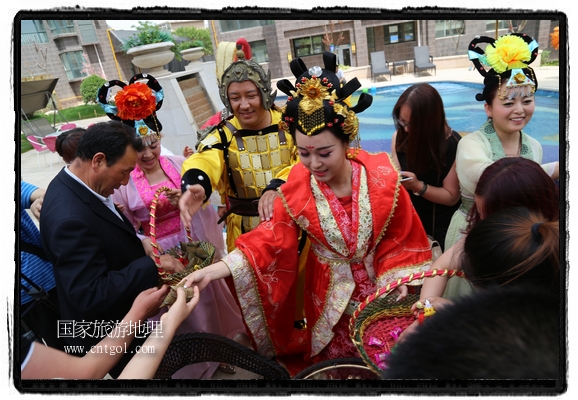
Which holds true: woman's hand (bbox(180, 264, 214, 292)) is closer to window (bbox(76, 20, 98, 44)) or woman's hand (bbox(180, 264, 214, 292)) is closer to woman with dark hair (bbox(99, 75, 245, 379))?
woman with dark hair (bbox(99, 75, 245, 379))

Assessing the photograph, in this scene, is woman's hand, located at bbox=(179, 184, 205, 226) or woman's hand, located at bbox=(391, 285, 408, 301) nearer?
woman's hand, located at bbox=(391, 285, 408, 301)

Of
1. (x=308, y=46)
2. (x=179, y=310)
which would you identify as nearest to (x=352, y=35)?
(x=308, y=46)

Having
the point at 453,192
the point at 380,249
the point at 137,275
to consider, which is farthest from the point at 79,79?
the point at 453,192

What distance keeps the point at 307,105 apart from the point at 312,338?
3.62ft

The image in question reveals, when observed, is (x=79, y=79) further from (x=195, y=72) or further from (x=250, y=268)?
(x=195, y=72)

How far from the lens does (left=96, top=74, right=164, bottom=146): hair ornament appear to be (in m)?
1.97

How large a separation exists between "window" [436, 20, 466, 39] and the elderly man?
3.90 ft

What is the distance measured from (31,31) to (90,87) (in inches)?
36.8

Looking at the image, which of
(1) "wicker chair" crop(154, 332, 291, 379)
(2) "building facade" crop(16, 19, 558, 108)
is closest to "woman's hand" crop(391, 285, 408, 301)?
(1) "wicker chair" crop(154, 332, 291, 379)

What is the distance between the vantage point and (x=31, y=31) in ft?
3.89

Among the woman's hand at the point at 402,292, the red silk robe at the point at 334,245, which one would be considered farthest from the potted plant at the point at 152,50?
the woman's hand at the point at 402,292

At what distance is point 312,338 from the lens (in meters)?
1.84

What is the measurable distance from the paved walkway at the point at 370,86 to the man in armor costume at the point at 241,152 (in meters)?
0.58

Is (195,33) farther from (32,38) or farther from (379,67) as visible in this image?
(32,38)
